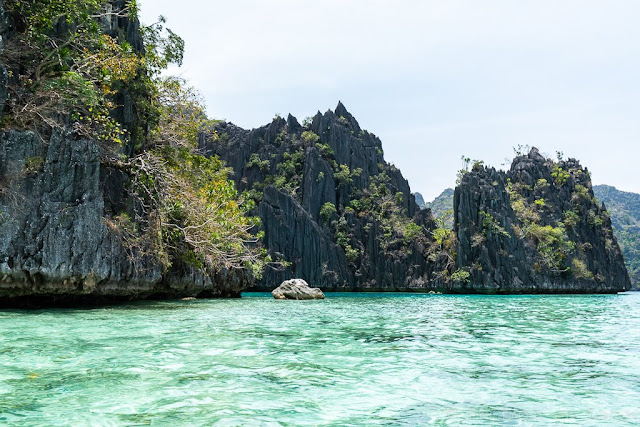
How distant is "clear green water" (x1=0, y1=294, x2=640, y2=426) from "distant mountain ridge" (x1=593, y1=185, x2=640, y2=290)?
98079 mm

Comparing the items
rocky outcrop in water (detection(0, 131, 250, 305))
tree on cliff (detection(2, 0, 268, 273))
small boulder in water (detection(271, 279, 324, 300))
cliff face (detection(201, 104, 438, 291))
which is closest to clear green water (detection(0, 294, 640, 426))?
rocky outcrop in water (detection(0, 131, 250, 305))

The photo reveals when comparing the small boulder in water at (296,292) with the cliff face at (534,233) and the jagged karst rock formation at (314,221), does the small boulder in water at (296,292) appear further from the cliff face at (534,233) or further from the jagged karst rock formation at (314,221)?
the cliff face at (534,233)

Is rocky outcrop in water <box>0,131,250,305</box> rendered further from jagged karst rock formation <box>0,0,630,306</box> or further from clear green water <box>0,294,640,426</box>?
clear green water <box>0,294,640,426</box>

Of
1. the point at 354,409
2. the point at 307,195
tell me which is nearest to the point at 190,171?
the point at 354,409

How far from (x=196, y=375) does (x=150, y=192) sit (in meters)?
12.4

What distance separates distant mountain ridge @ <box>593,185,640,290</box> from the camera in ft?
377

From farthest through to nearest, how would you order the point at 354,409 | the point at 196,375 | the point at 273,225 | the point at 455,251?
the point at 273,225 → the point at 455,251 → the point at 196,375 → the point at 354,409

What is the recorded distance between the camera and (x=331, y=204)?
73.1 m

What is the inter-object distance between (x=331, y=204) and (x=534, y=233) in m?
30.1

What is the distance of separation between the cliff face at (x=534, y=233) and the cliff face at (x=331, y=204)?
9209 millimetres

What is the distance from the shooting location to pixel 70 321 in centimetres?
1064

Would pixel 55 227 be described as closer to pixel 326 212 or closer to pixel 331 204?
pixel 326 212

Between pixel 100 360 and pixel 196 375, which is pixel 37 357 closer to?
pixel 100 360

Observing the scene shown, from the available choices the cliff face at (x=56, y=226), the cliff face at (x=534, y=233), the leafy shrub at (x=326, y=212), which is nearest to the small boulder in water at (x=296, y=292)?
the cliff face at (x=56, y=226)
